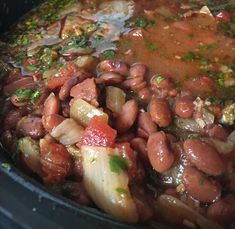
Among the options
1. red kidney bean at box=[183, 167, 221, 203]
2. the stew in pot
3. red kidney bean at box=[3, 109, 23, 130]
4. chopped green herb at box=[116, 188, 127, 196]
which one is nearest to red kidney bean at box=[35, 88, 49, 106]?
the stew in pot

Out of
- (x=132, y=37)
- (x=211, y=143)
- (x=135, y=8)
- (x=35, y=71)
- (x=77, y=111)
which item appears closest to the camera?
(x=211, y=143)

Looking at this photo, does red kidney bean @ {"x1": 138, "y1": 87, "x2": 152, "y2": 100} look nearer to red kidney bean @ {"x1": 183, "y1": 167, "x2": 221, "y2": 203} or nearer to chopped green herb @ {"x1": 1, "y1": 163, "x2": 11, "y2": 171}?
red kidney bean @ {"x1": 183, "y1": 167, "x2": 221, "y2": 203}

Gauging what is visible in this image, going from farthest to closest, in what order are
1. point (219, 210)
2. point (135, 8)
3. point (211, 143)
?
point (135, 8) < point (211, 143) < point (219, 210)

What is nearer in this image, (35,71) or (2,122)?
(2,122)

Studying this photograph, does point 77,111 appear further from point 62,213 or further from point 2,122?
point 62,213

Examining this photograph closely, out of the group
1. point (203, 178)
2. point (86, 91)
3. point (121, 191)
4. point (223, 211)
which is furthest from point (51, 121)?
point (223, 211)

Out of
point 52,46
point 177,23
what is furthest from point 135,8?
point 52,46

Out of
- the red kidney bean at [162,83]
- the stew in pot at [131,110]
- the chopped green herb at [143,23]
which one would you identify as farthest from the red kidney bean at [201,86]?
the chopped green herb at [143,23]

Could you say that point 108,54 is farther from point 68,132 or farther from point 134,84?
point 68,132
